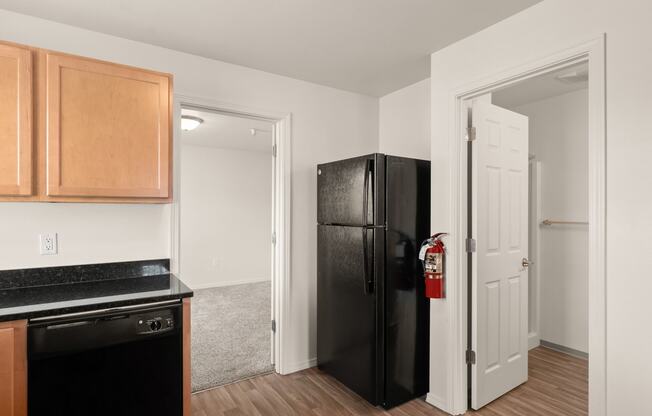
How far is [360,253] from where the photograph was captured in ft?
8.19

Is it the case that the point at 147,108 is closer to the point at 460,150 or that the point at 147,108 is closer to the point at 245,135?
the point at 460,150

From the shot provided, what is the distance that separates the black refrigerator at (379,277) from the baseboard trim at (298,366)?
0.37 m

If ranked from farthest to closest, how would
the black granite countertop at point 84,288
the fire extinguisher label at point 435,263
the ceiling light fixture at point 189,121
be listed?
the ceiling light fixture at point 189,121
the fire extinguisher label at point 435,263
the black granite countertop at point 84,288

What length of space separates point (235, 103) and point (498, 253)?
2.24 m

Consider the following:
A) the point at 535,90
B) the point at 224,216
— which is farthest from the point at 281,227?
A: the point at 224,216

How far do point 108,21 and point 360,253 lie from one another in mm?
2116

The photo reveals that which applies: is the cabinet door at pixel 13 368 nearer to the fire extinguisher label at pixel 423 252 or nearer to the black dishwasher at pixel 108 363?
the black dishwasher at pixel 108 363

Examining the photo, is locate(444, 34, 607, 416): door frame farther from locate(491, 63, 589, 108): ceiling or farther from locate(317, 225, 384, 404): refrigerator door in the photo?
locate(491, 63, 589, 108): ceiling

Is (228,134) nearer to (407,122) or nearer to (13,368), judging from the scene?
(407,122)

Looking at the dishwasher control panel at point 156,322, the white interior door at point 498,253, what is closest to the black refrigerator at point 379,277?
the white interior door at point 498,253

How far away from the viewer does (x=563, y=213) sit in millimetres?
3516

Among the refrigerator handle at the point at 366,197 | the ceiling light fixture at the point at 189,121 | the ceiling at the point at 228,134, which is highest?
the ceiling at the point at 228,134

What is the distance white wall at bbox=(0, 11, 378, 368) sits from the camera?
2.09 m

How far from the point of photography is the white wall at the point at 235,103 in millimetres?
2094
